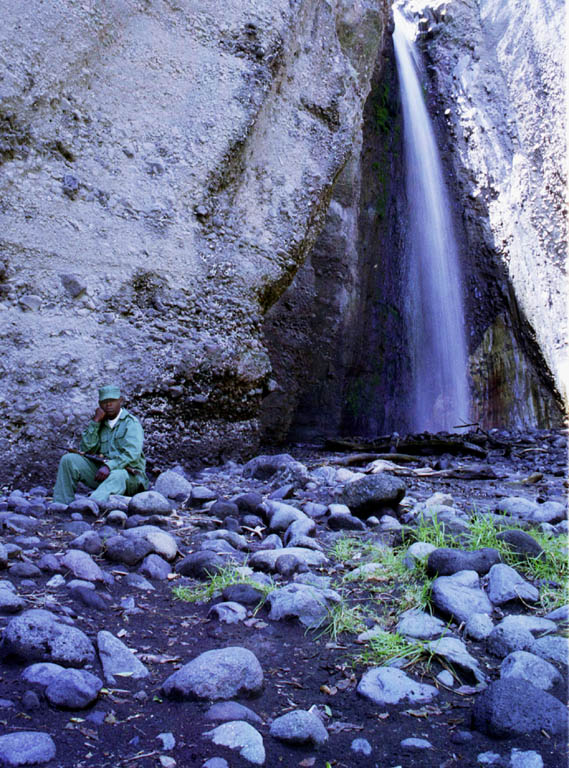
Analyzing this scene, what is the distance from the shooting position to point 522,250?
951 cm

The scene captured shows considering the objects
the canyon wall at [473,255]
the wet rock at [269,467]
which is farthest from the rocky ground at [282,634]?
the canyon wall at [473,255]

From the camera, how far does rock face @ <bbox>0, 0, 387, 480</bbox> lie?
4301mm

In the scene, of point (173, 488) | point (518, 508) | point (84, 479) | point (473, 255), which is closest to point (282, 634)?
point (518, 508)

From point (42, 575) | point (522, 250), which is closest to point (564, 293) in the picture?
point (522, 250)

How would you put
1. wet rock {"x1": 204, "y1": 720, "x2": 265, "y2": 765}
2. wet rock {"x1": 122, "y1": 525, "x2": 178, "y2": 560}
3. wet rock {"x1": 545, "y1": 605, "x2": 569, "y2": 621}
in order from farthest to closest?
wet rock {"x1": 122, "y1": 525, "x2": 178, "y2": 560}
wet rock {"x1": 545, "y1": 605, "x2": 569, "y2": 621}
wet rock {"x1": 204, "y1": 720, "x2": 265, "y2": 765}

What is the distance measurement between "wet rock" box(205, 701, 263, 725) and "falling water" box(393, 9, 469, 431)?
8587 mm

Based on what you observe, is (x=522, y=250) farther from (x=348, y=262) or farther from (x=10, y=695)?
(x=10, y=695)

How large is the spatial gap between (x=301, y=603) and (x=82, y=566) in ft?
2.67

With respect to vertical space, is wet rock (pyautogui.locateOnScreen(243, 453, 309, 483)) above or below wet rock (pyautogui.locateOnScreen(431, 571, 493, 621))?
above

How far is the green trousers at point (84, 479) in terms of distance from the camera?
12.5ft

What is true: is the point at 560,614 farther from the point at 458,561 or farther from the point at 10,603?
the point at 10,603

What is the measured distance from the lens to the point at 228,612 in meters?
2.05

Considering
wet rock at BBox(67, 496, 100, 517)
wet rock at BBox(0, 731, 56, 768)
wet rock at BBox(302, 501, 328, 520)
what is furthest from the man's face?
wet rock at BBox(0, 731, 56, 768)

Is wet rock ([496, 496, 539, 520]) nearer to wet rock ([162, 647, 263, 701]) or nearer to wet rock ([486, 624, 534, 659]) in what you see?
wet rock ([486, 624, 534, 659])
